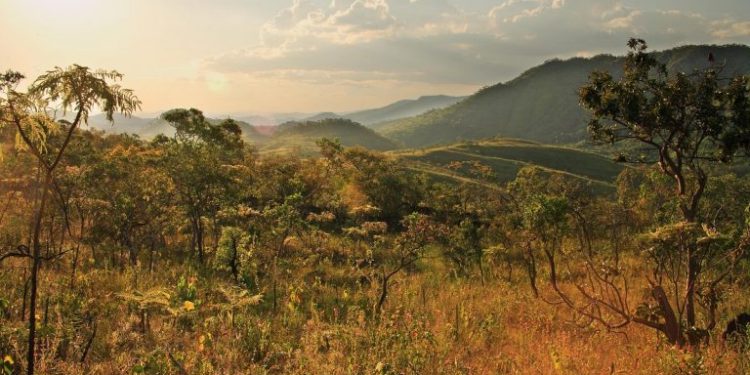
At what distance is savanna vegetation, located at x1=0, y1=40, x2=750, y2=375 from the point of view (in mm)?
6289

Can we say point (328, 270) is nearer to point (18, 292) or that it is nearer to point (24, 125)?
point (18, 292)

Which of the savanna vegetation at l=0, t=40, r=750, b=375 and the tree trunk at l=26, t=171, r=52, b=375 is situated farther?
the savanna vegetation at l=0, t=40, r=750, b=375

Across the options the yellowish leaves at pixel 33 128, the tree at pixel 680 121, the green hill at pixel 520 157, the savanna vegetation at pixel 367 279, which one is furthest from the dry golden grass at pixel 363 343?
the green hill at pixel 520 157

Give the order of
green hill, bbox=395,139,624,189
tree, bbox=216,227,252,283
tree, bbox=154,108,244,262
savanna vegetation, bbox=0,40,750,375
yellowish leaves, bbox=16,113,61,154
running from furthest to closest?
1. green hill, bbox=395,139,624,189
2. tree, bbox=154,108,244,262
3. tree, bbox=216,227,252,283
4. savanna vegetation, bbox=0,40,750,375
5. yellowish leaves, bbox=16,113,61,154

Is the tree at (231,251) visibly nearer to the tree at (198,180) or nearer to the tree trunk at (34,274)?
the tree at (198,180)

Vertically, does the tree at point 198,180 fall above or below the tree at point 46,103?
below

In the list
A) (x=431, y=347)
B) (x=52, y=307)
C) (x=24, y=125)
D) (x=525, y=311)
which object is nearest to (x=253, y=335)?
(x=431, y=347)

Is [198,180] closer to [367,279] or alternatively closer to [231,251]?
[231,251]

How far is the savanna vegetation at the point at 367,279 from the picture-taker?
629 cm

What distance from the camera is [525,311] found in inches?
408

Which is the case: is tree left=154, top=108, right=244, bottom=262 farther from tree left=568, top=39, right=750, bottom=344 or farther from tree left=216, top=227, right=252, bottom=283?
tree left=568, top=39, right=750, bottom=344

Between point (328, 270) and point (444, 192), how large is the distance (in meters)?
10.7

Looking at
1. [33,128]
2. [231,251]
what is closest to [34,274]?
[33,128]

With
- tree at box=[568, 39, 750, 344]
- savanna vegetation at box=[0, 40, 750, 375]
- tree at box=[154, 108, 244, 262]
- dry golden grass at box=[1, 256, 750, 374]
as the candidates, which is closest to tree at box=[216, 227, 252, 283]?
savanna vegetation at box=[0, 40, 750, 375]
